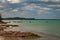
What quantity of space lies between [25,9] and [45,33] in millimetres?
650

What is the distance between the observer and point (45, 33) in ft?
16.7

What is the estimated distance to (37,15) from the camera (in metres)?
4.92

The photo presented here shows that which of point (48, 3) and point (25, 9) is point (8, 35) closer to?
point (25, 9)

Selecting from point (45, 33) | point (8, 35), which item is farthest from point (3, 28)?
point (45, 33)

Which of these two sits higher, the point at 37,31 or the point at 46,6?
the point at 46,6

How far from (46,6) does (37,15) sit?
0.82ft

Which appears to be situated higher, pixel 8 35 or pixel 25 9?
pixel 25 9

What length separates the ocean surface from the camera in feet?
16.2

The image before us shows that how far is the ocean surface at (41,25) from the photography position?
4934mm

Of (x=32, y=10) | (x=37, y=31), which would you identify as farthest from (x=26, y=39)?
(x=32, y=10)

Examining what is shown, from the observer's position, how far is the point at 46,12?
4.93 metres

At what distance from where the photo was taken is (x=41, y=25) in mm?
5023

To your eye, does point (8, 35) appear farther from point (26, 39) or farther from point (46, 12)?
point (46, 12)

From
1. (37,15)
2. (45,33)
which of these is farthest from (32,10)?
(45,33)
